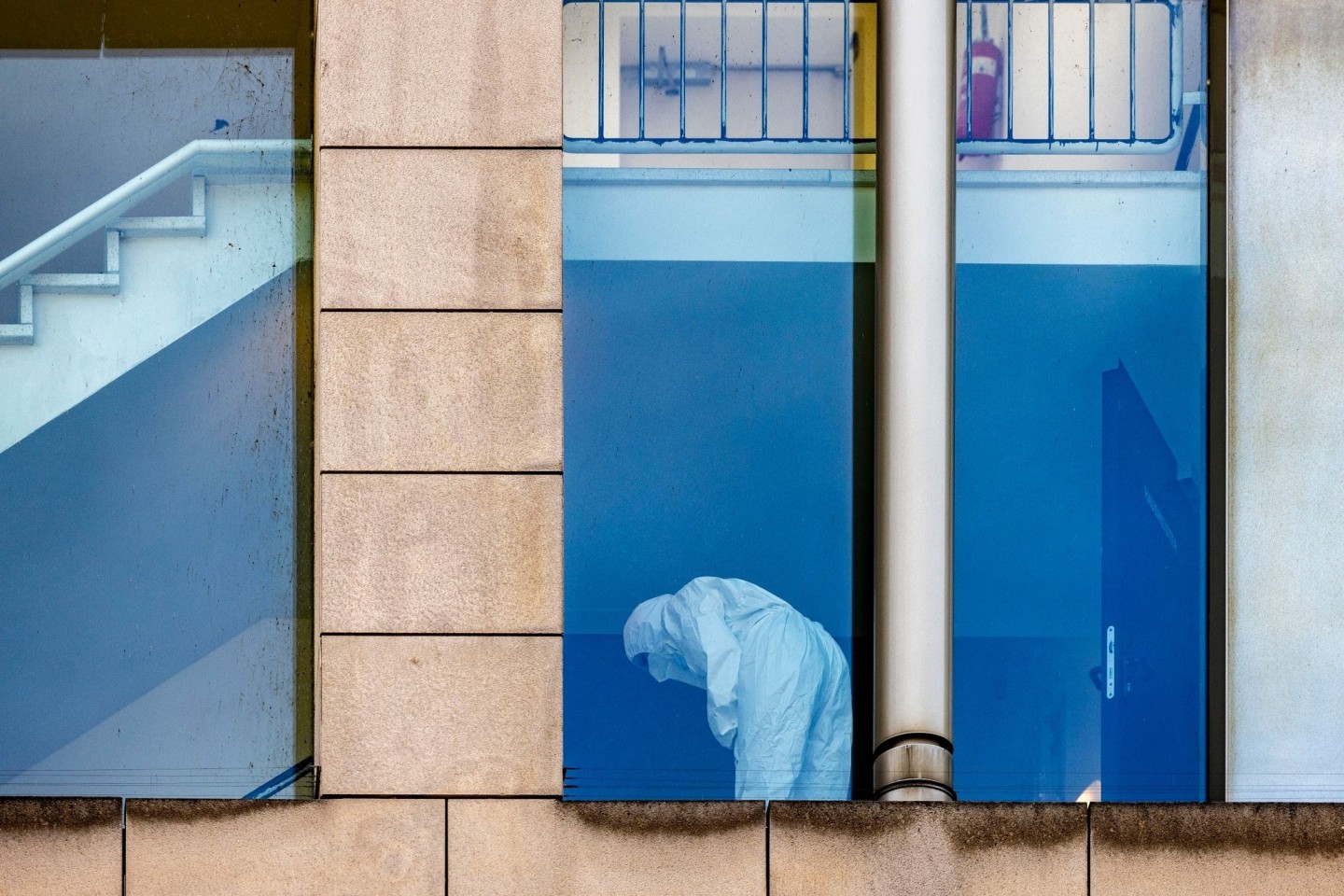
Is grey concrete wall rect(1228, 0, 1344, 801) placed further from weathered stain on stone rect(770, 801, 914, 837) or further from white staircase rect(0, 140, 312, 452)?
white staircase rect(0, 140, 312, 452)

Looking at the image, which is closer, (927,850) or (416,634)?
(927,850)

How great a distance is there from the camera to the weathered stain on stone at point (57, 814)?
513 cm

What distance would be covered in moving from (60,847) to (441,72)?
3517 millimetres

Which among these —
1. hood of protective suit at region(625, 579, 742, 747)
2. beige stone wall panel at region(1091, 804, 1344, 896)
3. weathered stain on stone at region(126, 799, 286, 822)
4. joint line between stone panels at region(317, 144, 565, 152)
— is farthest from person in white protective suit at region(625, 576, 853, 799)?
joint line between stone panels at region(317, 144, 565, 152)

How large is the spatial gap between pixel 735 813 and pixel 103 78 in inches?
167

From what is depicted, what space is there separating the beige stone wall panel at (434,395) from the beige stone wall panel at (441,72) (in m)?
0.77

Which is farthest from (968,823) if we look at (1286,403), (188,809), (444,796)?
(188,809)

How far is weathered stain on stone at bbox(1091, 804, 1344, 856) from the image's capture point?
5125 millimetres

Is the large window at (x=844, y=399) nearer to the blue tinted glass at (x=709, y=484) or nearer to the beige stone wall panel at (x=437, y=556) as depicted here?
the blue tinted glass at (x=709, y=484)

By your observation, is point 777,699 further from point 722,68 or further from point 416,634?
point 722,68

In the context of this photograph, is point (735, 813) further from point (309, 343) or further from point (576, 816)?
point (309, 343)

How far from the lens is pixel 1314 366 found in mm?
5590

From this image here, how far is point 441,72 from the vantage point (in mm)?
5312

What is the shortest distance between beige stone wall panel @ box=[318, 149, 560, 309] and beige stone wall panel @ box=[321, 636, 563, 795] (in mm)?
1413
